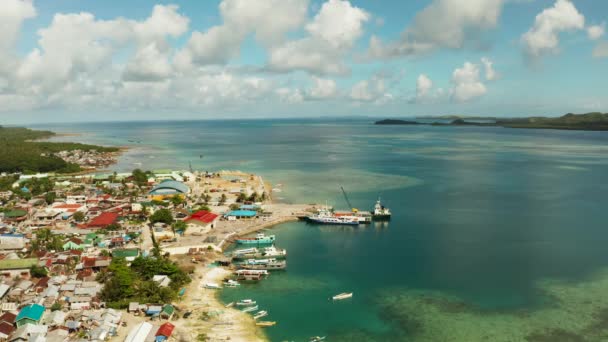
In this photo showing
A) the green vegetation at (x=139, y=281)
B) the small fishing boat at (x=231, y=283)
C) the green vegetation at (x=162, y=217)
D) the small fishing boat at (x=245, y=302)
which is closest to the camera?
the green vegetation at (x=139, y=281)

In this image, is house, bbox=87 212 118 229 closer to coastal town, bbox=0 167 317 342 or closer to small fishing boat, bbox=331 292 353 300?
coastal town, bbox=0 167 317 342

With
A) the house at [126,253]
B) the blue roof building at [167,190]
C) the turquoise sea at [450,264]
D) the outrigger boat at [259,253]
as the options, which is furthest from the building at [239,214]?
the house at [126,253]

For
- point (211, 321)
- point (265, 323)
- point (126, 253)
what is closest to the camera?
point (211, 321)

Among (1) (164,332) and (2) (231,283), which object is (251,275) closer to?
(2) (231,283)

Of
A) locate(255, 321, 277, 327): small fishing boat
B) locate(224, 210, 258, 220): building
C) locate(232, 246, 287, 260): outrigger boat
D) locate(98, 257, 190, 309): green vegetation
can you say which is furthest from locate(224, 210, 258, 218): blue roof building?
locate(255, 321, 277, 327): small fishing boat

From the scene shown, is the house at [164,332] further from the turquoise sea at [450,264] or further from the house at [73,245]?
the house at [73,245]

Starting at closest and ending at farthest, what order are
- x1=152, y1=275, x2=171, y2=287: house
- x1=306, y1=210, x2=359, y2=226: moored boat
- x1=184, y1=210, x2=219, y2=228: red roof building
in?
x1=152, y1=275, x2=171, y2=287: house
x1=184, y1=210, x2=219, y2=228: red roof building
x1=306, y1=210, x2=359, y2=226: moored boat

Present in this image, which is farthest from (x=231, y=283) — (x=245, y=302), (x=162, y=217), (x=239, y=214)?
(x=239, y=214)
